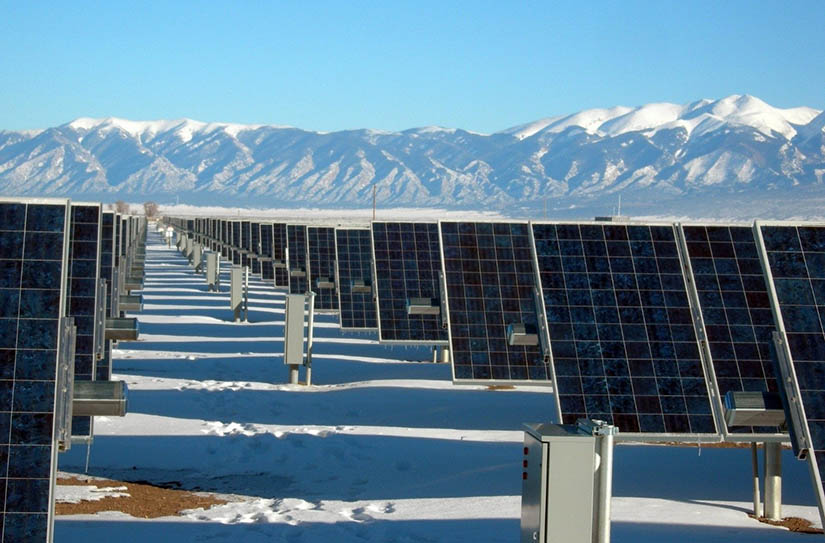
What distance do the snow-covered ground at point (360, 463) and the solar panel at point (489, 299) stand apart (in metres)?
0.89

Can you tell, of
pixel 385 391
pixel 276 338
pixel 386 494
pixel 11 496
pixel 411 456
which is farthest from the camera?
pixel 276 338

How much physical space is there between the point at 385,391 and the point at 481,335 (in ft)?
11.9

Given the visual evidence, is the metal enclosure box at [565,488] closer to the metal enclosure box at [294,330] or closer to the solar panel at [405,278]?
the solar panel at [405,278]

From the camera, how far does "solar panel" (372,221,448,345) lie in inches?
838

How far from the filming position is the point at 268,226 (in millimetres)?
46531

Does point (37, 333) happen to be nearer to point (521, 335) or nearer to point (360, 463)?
point (521, 335)

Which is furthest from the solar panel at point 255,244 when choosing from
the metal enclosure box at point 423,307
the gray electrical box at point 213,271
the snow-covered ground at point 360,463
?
the metal enclosure box at point 423,307

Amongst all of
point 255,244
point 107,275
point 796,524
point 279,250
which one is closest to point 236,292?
point 279,250

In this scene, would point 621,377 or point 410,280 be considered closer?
point 621,377

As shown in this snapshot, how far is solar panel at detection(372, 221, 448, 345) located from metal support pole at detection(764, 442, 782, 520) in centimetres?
982

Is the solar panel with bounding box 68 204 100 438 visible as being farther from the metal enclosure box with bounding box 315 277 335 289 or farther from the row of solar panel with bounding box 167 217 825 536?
the metal enclosure box with bounding box 315 277 335 289

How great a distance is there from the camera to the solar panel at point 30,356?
7598 millimetres

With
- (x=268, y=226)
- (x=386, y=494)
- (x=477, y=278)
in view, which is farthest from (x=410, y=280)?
(x=268, y=226)

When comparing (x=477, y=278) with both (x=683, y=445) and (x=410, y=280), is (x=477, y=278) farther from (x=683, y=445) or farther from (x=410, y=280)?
(x=410, y=280)
